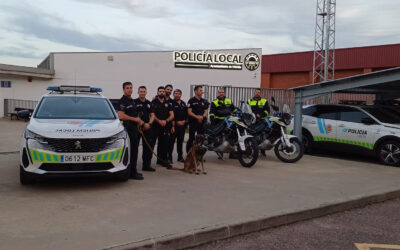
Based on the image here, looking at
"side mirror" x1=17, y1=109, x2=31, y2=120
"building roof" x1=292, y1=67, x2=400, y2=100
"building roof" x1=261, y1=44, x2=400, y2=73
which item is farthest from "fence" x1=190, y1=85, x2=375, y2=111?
"building roof" x1=261, y1=44, x2=400, y2=73

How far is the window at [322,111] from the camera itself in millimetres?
10930

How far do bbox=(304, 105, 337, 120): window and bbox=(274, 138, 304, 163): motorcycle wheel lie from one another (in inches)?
74.9

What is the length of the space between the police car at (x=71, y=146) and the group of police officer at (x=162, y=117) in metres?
0.51

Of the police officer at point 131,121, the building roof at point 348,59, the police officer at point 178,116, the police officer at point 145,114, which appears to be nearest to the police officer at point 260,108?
the police officer at point 178,116

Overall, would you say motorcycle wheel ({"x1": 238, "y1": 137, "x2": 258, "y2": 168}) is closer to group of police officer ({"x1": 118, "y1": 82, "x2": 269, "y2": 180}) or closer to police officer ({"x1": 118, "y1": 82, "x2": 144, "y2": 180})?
group of police officer ({"x1": 118, "y1": 82, "x2": 269, "y2": 180})

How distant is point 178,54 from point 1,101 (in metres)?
13.1

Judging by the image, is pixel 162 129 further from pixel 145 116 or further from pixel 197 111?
pixel 197 111

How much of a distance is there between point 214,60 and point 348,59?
15004mm

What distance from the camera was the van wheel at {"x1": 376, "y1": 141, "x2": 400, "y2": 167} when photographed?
9484mm

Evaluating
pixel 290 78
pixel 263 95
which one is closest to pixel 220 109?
pixel 263 95

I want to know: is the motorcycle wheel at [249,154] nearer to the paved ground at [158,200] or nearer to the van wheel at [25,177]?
the paved ground at [158,200]

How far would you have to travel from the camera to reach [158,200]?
570 cm

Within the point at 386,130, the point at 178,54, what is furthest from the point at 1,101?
the point at 386,130

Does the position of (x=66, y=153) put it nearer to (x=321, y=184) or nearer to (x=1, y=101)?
(x=321, y=184)
